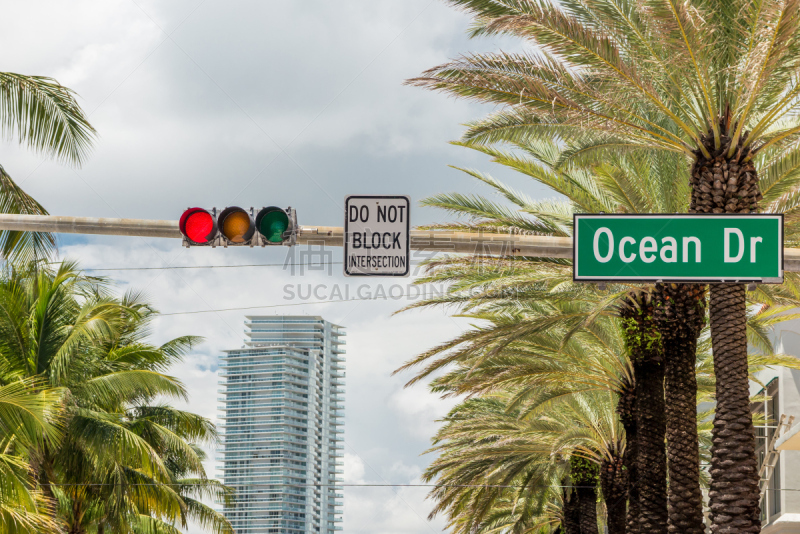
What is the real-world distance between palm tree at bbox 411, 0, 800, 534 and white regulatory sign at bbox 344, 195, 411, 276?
4835 millimetres

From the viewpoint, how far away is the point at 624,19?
12.1m

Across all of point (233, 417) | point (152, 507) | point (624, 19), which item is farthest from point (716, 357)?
point (233, 417)

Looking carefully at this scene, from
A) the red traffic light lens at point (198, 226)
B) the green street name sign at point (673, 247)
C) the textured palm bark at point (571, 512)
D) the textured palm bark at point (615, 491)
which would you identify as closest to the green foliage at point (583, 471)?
the textured palm bark at point (615, 491)

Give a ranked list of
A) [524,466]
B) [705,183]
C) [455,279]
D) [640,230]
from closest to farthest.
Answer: [640,230]
[705,183]
[455,279]
[524,466]

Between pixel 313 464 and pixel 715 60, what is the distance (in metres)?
57.7

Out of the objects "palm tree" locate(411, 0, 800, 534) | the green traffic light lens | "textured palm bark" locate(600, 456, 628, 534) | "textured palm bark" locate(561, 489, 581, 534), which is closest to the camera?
the green traffic light lens

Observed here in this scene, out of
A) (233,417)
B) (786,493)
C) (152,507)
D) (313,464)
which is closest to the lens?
(152,507)

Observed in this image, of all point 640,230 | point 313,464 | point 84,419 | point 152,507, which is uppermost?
point 640,230

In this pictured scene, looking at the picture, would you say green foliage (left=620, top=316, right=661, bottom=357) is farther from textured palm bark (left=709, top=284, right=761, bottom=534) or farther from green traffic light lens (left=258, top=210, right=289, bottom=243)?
green traffic light lens (left=258, top=210, right=289, bottom=243)

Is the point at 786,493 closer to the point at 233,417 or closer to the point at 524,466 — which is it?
the point at 524,466

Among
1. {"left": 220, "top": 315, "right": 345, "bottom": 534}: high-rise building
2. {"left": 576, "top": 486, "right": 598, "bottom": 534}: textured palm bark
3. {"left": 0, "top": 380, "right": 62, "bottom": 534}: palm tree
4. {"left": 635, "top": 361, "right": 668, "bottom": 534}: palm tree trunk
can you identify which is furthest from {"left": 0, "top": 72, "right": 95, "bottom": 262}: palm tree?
{"left": 220, "top": 315, "right": 345, "bottom": 534}: high-rise building

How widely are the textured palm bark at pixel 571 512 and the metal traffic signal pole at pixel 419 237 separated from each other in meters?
25.4

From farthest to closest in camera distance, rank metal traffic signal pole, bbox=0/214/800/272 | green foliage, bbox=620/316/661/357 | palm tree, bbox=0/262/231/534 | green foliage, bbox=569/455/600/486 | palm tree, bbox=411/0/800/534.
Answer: green foliage, bbox=569/455/600/486, palm tree, bbox=0/262/231/534, green foliage, bbox=620/316/661/357, palm tree, bbox=411/0/800/534, metal traffic signal pole, bbox=0/214/800/272

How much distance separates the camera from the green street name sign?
6.41 meters
